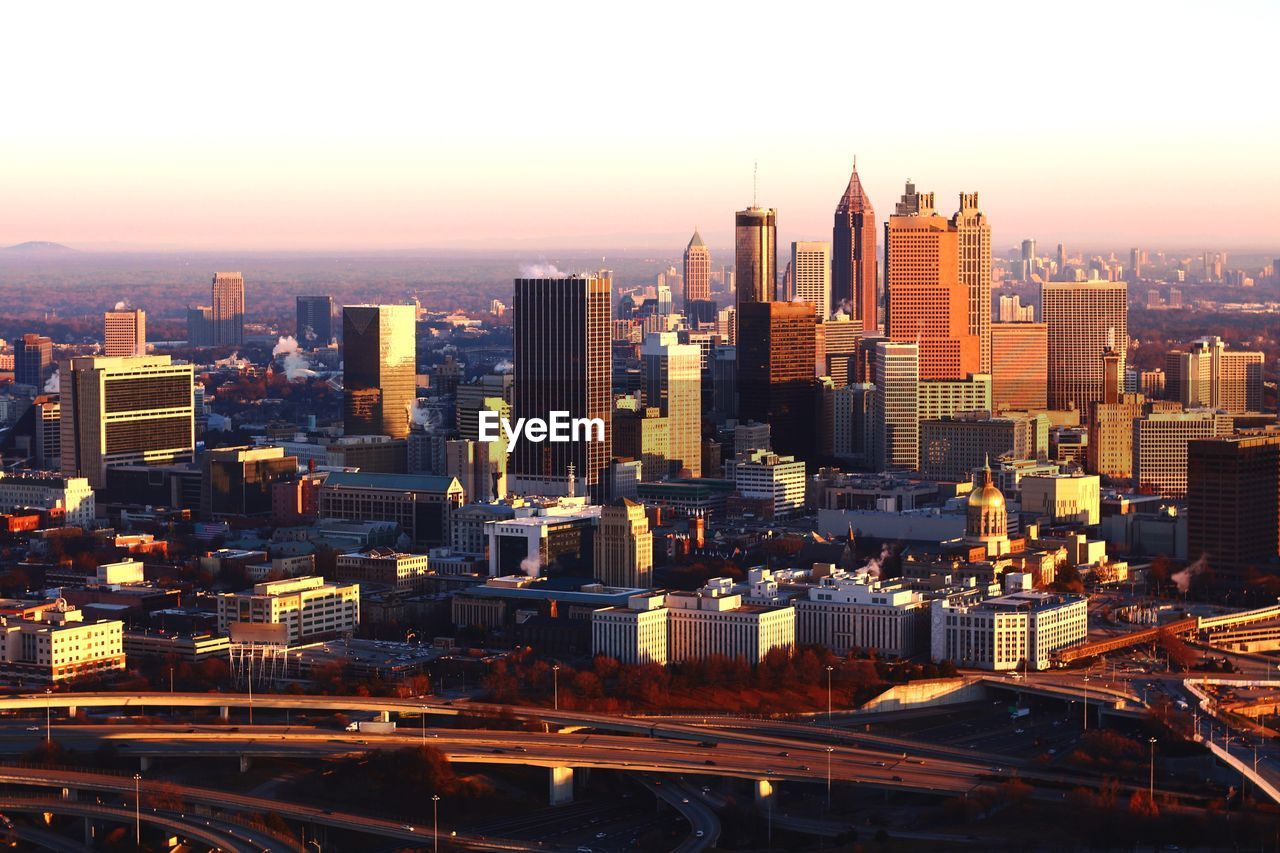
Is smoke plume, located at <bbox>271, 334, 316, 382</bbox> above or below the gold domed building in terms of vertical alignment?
above

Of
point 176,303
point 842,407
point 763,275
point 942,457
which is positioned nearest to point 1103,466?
point 942,457

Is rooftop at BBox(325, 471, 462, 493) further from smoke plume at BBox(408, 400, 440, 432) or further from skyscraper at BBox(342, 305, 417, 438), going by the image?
skyscraper at BBox(342, 305, 417, 438)

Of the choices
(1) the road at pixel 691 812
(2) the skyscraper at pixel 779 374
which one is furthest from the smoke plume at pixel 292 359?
(1) the road at pixel 691 812

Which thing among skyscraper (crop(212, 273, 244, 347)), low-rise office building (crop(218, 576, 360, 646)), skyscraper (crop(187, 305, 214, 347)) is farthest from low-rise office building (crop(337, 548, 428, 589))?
skyscraper (crop(187, 305, 214, 347))

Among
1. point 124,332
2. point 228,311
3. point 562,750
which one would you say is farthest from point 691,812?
point 228,311

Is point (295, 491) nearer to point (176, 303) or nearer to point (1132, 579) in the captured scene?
point (1132, 579)
